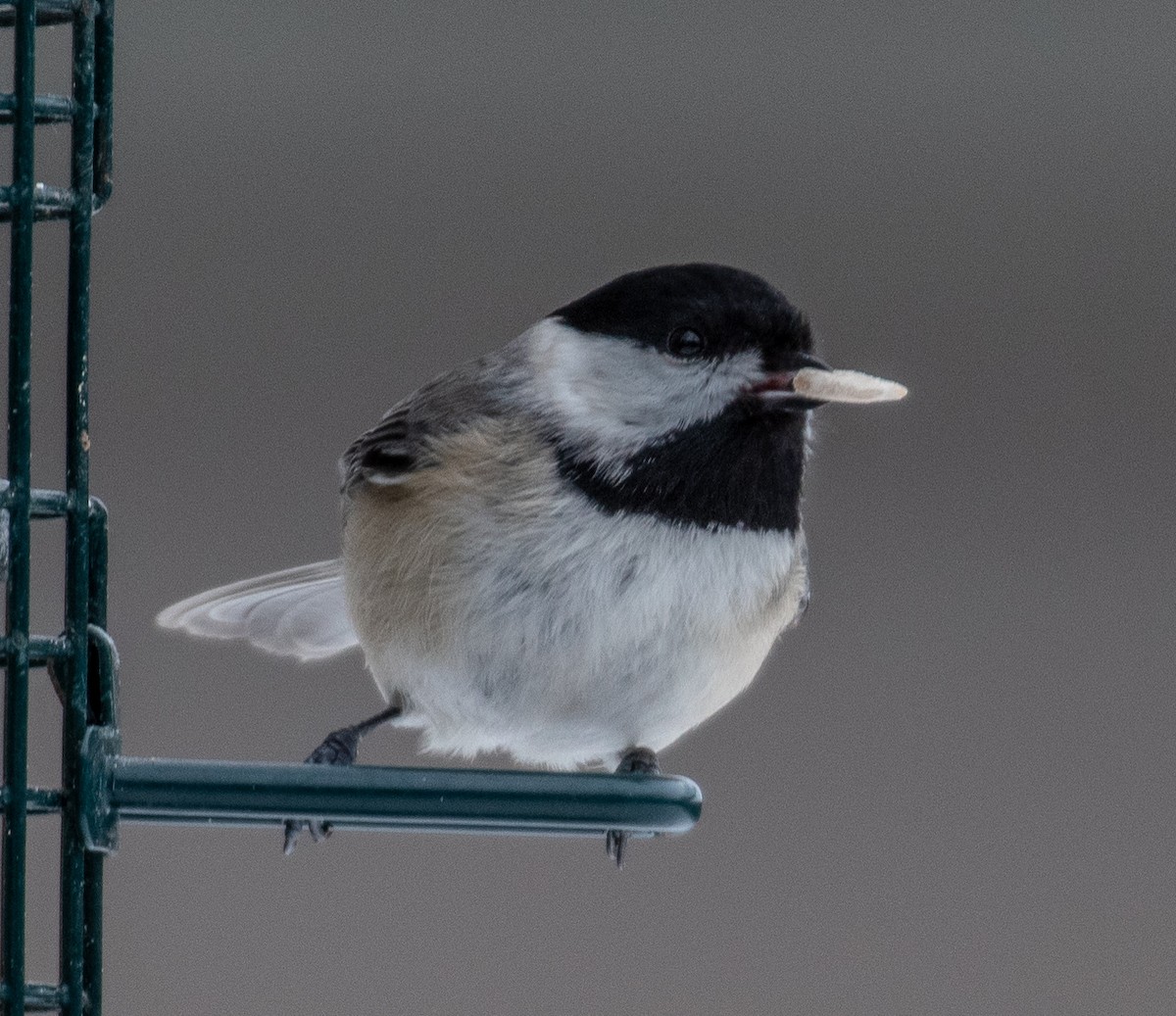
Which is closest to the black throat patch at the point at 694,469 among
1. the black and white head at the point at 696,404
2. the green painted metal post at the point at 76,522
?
the black and white head at the point at 696,404

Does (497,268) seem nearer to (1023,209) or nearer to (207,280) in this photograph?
(207,280)

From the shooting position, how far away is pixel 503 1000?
11.9ft

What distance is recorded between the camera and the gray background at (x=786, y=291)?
363 centimetres

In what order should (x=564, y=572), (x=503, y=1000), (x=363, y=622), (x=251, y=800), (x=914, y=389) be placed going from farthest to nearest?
(x=914, y=389) < (x=503, y=1000) < (x=363, y=622) < (x=564, y=572) < (x=251, y=800)

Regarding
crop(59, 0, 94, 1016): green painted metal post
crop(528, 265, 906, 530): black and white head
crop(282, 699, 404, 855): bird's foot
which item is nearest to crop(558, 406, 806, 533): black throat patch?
crop(528, 265, 906, 530): black and white head

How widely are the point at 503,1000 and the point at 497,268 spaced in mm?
1381

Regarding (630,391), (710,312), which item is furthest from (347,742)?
(710,312)

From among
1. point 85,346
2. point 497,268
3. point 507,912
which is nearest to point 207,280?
point 497,268

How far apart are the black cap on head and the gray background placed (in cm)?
126

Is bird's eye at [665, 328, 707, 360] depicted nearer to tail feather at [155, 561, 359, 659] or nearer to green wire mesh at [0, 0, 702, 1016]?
green wire mesh at [0, 0, 702, 1016]

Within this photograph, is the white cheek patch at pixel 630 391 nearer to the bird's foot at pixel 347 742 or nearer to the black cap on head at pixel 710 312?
the black cap on head at pixel 710 312

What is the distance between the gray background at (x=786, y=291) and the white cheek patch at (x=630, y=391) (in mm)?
1198

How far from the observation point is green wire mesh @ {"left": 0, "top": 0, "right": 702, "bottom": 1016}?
180cm

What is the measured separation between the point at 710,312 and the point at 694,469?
18 centimetres
